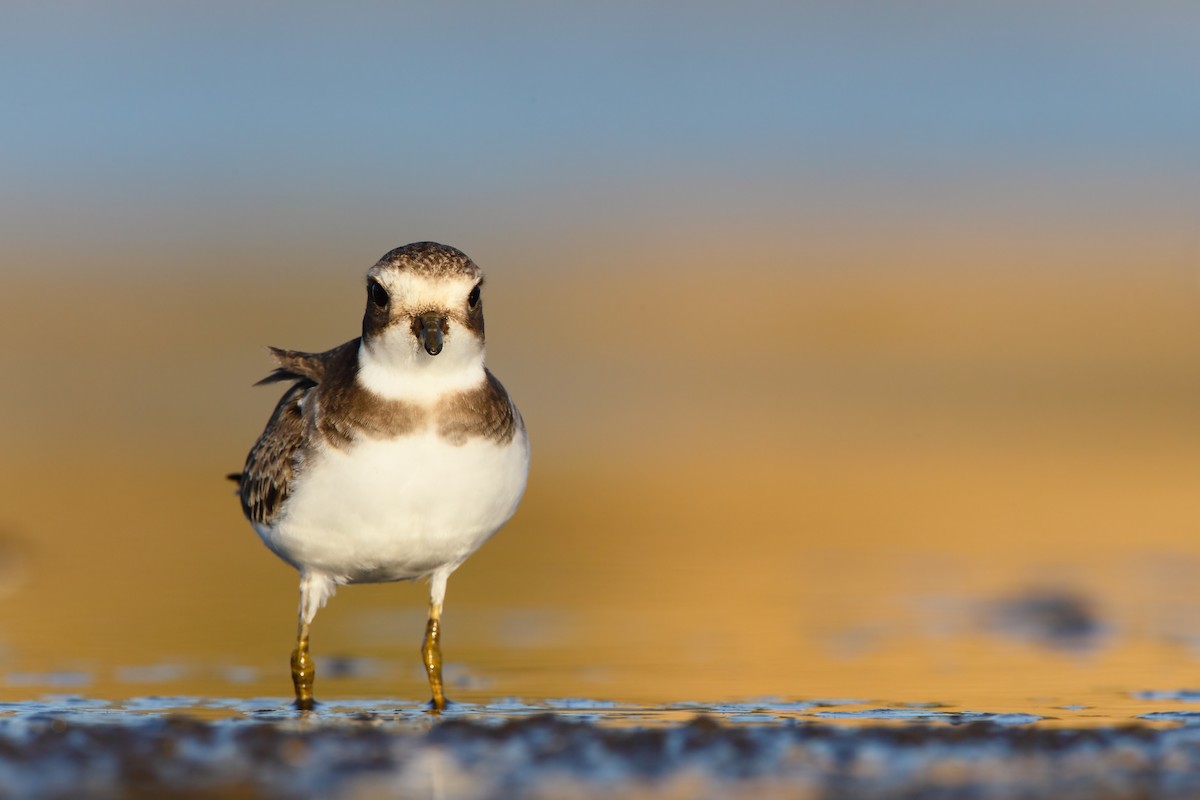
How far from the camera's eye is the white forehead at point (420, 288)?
28.8 ft

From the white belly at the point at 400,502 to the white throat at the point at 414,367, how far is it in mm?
224

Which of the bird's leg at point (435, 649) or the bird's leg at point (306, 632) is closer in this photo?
the bird's leg at point (435, 649)

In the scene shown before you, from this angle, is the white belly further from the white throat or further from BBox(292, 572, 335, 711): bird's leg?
BBox(292, 572, 335, 711): bird's leg

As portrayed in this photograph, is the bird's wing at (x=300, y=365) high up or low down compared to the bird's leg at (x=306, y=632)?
up

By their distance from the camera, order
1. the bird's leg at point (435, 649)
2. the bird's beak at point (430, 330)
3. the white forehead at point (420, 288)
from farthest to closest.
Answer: the bird's leg at point (435, 649) < the white forehead at point (420, 288) < the bird's beak at point (430, 330)

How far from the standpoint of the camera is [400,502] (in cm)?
869

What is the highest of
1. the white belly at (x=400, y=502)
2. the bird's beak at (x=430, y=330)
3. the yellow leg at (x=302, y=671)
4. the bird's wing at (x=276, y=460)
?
the bird's beak at (x=430, y=330)

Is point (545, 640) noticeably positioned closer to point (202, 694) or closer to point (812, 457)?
point (202, 694)

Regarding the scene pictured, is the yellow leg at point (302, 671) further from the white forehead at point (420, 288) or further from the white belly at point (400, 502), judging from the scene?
the white forehead at point (420, 288)

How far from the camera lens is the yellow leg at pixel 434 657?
9.11 meters

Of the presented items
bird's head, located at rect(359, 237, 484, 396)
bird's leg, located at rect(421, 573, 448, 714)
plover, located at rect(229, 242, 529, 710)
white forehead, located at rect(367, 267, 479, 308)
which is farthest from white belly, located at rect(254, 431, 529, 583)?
white forehead, located at rect(367, 267, 479, 308)

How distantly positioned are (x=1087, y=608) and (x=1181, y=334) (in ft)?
55.9

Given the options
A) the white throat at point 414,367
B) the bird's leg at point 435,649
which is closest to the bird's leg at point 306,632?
the bird's leg at point 435,649

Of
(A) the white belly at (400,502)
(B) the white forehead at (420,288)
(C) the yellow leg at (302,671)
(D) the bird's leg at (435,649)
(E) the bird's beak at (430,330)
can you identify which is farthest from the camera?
(C) the yellow leg at (302,671)
